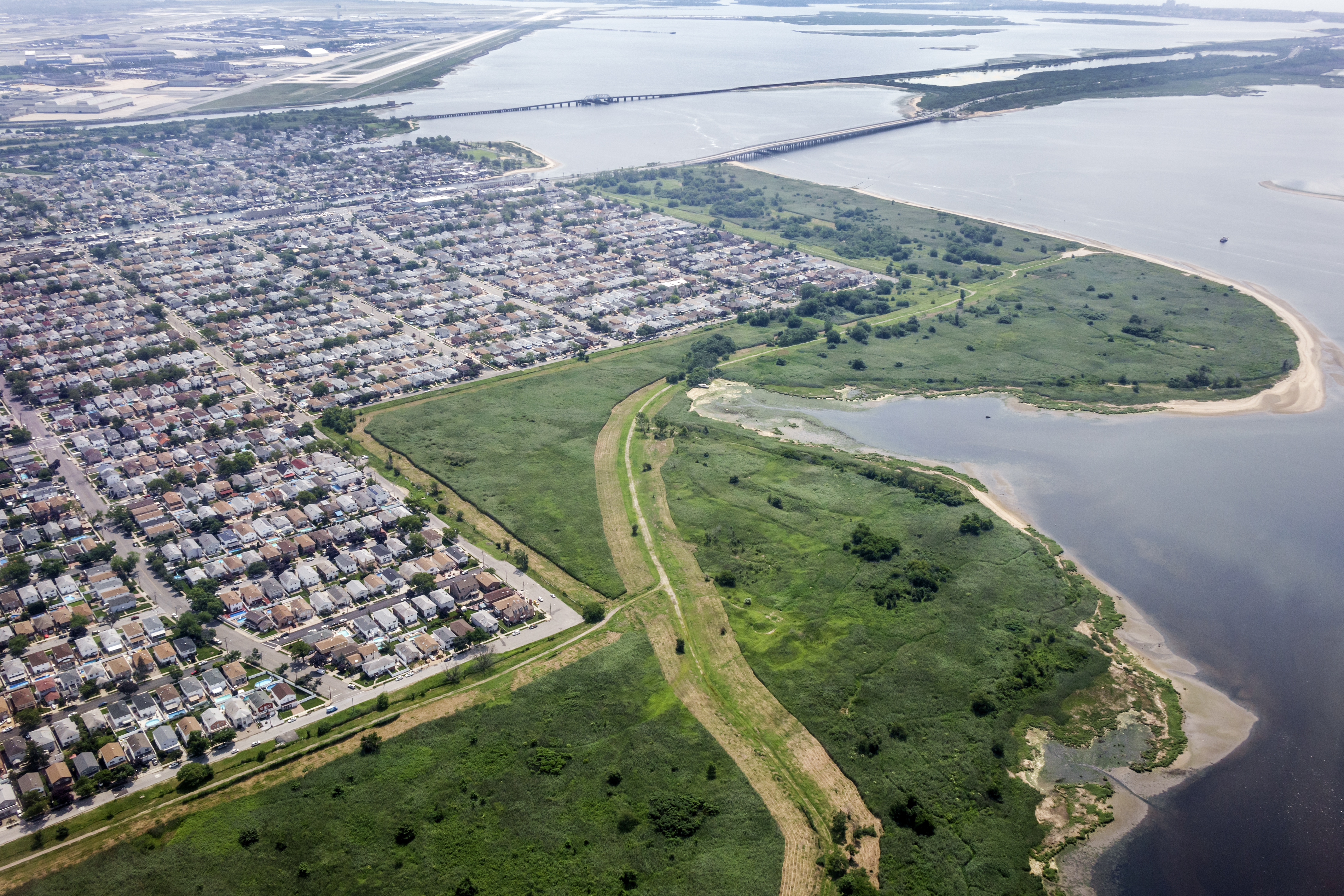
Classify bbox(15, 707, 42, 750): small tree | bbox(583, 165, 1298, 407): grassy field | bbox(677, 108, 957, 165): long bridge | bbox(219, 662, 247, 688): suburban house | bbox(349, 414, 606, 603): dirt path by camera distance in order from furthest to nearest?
bbox(677, 108, 957, 165): long bridge < bbox(583, 165, 1298, 407): grassy field < bbox(349, 414, 606, 603): dirt path < bbox(219, 662, 247, 688): suburban house < bbox(15, 707, 42, 750): small tree

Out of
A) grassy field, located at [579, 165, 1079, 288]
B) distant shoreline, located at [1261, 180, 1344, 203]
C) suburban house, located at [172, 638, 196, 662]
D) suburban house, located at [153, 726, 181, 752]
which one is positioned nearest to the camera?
suburban house, located at [153, 726, 181, 752]

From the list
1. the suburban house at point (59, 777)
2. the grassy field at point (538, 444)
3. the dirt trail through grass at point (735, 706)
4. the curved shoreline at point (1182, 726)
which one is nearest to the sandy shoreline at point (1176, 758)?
the curved shoreline at point (1182, 726)

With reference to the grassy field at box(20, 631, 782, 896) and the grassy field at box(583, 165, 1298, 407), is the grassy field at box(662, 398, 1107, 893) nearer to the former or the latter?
the grassy field at box(20, 631, 782, 896)

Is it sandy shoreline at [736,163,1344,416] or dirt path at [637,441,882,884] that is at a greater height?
sandy shoreline at [736,163,1344,416]

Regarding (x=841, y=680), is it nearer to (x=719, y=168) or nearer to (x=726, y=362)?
(x=726, y=362)

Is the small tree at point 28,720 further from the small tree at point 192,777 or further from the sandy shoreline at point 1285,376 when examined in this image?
the sandy shoreline at point 1285,376

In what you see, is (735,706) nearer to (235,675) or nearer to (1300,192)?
(235,675)

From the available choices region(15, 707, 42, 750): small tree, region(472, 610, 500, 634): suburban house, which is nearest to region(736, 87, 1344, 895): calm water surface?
region(472, 610, 500, 634): suburban house
